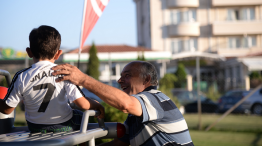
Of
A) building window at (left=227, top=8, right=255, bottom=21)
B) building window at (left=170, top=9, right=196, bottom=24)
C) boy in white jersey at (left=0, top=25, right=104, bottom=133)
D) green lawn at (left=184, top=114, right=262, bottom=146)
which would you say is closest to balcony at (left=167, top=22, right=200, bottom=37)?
building window at (left=170, top=9, right=196, bottom=24)

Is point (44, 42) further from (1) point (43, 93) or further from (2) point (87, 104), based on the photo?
(2) point (87, 104)

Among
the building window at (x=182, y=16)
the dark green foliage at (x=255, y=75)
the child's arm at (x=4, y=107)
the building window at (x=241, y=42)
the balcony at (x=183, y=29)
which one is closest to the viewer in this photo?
the child's arm at (x=4, y=107)

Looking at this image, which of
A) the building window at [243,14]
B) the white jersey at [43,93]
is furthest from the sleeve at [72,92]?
the building window at [243,14]

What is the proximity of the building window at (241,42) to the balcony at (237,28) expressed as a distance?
2.55 feet

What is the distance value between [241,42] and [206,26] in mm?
4137

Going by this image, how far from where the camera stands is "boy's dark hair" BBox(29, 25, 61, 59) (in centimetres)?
209

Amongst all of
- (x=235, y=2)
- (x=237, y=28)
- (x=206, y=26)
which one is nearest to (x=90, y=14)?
(x=206, y=26)

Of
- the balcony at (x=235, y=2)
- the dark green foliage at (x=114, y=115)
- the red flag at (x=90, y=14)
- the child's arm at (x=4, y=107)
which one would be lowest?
the dark green foliage at (x=114, y=115)

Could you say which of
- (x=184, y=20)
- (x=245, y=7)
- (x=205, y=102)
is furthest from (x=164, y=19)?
(x=205, y=102)

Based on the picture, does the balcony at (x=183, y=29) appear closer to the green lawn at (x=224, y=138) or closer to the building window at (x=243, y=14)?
the building window at (x=243, y=14)

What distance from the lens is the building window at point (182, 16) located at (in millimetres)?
32469

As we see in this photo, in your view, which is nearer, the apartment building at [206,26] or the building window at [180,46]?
the apartment building at [206,26]

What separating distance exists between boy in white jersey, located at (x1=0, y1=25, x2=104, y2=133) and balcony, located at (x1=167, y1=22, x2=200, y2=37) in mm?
30119

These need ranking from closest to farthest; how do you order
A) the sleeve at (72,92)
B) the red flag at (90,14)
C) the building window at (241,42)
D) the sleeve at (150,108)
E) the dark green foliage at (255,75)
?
1. the sleeve at (72,92)
2. the sleeve at (150,108)
3. the red flag at (90,14)
4. the dark green foliage at (255,75)
5. the building window at (241,42)
